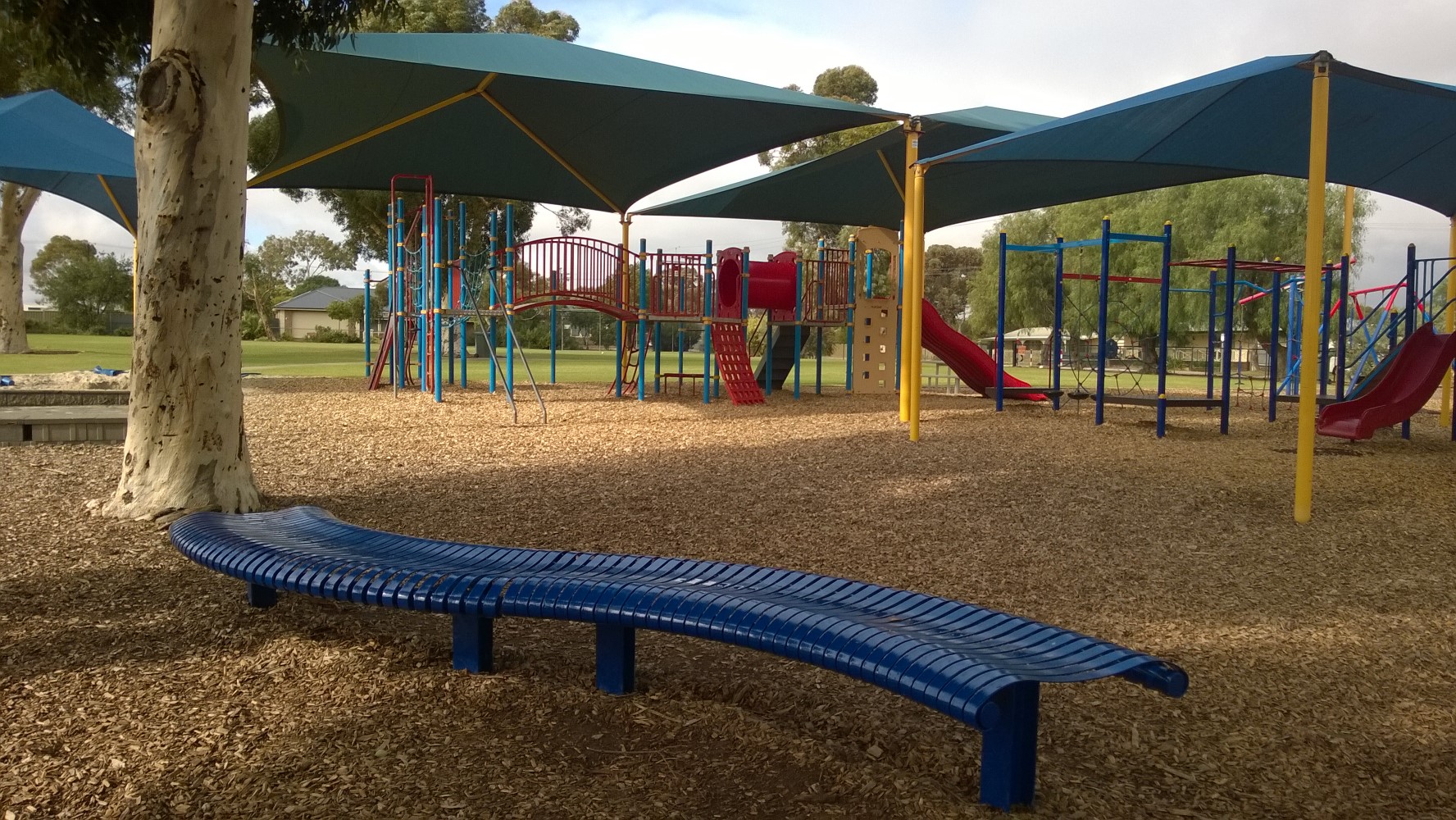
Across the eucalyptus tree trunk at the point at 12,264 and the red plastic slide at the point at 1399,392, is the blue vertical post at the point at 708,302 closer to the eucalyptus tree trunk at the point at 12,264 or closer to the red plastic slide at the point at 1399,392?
the red plastic slide at the point at 1399,392

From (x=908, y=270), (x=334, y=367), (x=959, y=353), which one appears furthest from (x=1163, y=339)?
(x=334, y=367)

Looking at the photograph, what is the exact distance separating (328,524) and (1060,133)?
6595mm

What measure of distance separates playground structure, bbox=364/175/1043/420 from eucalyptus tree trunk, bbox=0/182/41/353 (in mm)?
15394

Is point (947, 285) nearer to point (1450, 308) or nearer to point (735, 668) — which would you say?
point (1450, 308)

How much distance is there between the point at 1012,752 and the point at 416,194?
101 ft

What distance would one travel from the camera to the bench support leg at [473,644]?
10.3 ft

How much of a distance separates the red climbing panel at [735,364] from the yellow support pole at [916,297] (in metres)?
3.98

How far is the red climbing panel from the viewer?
1391cm

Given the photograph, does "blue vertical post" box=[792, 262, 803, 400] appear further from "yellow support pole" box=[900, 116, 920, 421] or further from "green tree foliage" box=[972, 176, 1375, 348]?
"green tree foliage" box=[972, 176, 1375, 348]

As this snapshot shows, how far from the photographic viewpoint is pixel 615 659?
3010 millimetres

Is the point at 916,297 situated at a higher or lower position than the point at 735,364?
higher

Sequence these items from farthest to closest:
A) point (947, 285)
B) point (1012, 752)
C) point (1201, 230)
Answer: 1. point (947, 285)
2. point (1201, 230)
3. point (1012, 752)

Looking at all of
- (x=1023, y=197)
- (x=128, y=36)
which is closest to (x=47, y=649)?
(x=128, y=36)

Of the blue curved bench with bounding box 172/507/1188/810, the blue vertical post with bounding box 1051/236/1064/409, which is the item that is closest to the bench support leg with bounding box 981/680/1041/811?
the blue curved bench with bounding box 172/507/1188/810
